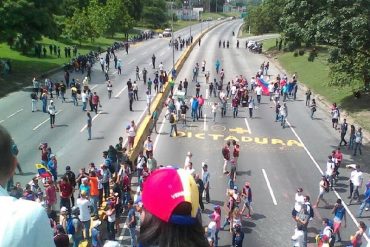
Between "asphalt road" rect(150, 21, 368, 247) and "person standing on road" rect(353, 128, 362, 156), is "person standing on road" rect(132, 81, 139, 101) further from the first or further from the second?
"person standing on road" rect(353, 128, 362, 156)

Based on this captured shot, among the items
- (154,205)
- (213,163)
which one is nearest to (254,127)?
(213,163)

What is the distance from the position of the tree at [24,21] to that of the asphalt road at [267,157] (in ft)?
49.5

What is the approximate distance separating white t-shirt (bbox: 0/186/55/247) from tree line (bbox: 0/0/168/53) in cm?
3878

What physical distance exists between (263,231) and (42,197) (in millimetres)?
6812

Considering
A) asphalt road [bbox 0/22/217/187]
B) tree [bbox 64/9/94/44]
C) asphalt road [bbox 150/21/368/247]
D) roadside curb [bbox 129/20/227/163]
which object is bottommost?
asphalt road [bbox 150/21/368/247]

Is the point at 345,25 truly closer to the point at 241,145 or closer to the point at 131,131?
the point at 241,145

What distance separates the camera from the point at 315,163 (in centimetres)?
2316

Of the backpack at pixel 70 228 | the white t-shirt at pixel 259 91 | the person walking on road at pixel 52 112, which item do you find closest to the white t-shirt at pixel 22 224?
the backpack at pixel 70 228

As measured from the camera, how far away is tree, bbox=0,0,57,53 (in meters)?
38.0

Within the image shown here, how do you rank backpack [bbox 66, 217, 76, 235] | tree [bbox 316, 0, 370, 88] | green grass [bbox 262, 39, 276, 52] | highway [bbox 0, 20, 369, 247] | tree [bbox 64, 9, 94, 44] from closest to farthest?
backpack [bbox 66, 217, 76, 235], highway [bbox 0, 20, 369, 247], tree [bbox 316, 0, 370, 88], tree [bbox 64, 9, 94, 44], green grass [bbox 262, 39, 276, 52]

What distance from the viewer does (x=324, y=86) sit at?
3950 centimetres

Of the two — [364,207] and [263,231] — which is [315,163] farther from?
[263,231]

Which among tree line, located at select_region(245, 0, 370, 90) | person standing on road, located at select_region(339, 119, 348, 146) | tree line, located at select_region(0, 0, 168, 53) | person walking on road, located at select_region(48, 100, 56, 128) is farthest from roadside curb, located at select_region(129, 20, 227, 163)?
tree line, located at select_region(0, 0, 168, 53)

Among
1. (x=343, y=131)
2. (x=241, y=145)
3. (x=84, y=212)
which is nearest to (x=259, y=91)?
(x=241, y=145)
